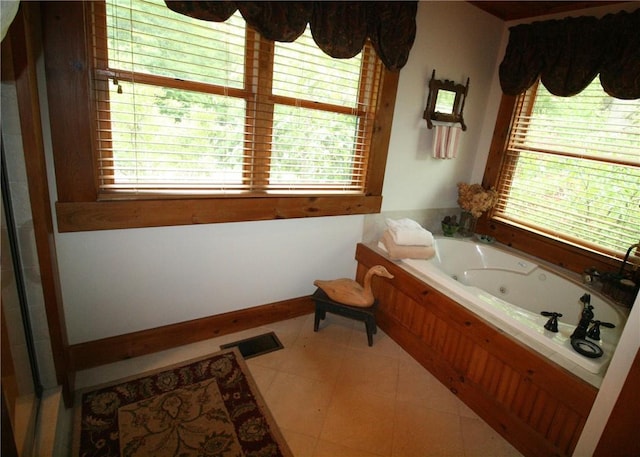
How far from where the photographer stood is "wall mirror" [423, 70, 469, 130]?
2.50m

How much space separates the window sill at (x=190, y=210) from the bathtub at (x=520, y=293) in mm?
696

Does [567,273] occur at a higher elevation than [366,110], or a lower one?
lower

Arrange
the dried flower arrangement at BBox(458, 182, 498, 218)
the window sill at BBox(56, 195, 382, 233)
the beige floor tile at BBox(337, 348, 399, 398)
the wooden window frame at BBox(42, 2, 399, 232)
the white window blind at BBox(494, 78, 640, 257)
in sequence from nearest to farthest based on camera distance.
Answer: the wooden window frame at BBox(42, 2, 399, 232) → the window sill at BBox(56, 195, 382, 233) → the beige floor tile at BBox(337, 348, 399, 398) → the white window blind at BBox(494, 78, 640, 257) → the dried flower arrangement at BBox(458, 182, 498, 218)

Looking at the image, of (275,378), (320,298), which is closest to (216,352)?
(275,378)

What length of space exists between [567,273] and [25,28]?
3.26m

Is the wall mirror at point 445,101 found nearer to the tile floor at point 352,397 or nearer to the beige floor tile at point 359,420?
the tile floor at point 352,397

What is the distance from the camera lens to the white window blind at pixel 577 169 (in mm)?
2143

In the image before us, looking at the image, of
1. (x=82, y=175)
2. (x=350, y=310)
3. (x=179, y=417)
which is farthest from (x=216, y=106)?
(x=179, y=417)

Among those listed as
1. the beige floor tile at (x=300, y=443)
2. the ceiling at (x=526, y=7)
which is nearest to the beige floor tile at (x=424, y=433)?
the beige floor tile at (x=300, y=443)

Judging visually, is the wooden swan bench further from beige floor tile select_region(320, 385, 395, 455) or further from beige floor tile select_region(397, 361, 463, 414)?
beige floor tile select_region(320, 385, 395, 455)

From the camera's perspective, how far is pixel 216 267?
6.88 feet

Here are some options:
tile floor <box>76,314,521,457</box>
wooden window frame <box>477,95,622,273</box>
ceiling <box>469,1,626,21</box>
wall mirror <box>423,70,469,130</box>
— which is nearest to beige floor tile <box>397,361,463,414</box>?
tile floor <box>76,314,521,457</box>

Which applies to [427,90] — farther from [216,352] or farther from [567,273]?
[216,352]

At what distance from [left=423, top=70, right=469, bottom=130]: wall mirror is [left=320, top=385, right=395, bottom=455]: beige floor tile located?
1.94m
